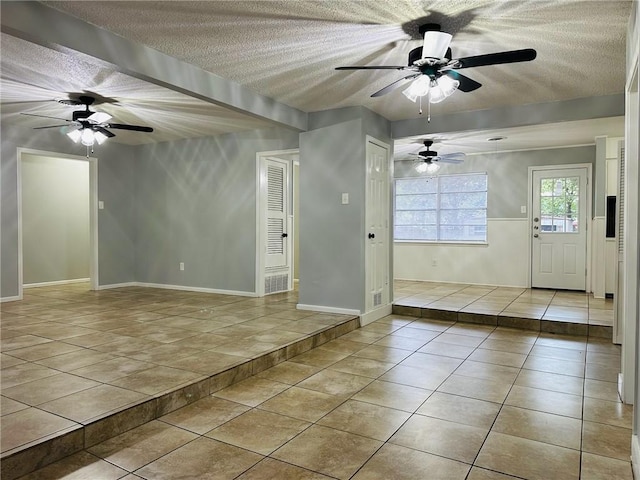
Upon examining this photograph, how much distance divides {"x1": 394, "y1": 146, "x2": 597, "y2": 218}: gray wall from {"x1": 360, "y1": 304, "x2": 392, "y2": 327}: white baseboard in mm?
3171

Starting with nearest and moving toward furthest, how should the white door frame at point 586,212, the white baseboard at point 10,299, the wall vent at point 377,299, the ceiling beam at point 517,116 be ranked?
the ceiling beam at point 517,116 → the wall vent at point 377,299 → the white baseboard at point 10,299 → the white door frame at point 586,212

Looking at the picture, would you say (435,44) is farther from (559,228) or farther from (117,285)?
(117,285)

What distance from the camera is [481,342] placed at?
14.1ft

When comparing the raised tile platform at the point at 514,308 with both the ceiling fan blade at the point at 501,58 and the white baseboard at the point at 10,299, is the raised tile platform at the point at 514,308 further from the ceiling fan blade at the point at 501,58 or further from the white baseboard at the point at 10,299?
the white baseboard at the point at 10,299

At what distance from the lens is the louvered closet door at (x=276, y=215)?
638 centimetres


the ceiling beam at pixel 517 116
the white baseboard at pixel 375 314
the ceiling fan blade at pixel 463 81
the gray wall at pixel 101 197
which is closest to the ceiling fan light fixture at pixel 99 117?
the gray wall at pixel 101 197

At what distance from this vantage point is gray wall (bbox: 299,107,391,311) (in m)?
4.87

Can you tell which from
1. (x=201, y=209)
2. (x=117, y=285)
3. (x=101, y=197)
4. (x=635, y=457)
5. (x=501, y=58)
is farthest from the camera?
(x=117, y=285)

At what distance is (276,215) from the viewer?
6.54 meters

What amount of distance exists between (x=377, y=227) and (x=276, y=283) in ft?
6.63

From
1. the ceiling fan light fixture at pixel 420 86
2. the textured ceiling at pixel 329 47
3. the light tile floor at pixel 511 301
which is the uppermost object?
the textured ceiling at pixel 329 47

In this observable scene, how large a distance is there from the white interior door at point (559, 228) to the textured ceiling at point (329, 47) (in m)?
2.93

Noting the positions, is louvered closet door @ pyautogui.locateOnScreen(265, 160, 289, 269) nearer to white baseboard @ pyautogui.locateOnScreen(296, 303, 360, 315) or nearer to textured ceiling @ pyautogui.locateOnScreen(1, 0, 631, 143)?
white baseboard @ pyautogui.locateOnScreen(296, 303, 360, 315)

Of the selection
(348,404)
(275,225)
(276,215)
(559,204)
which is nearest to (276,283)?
(275,225)
